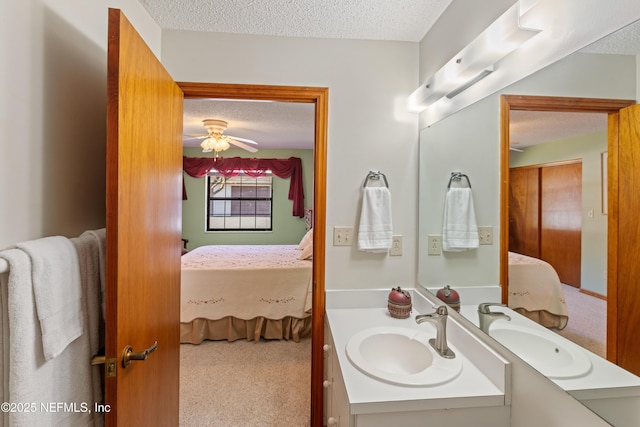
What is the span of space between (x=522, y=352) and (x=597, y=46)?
90 centimetres

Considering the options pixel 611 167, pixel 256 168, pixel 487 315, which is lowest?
pixel 487 315

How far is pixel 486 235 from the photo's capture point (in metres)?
1.15

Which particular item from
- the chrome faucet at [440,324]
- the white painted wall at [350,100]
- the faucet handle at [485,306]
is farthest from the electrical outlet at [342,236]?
the faucet handle at [485,306]

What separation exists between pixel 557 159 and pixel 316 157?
1089 mm

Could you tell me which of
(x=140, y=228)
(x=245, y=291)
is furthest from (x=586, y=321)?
(x=245, y=291)

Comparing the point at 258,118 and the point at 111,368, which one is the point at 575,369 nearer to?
the point at 111,368

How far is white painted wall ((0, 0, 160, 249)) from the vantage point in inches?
29.7

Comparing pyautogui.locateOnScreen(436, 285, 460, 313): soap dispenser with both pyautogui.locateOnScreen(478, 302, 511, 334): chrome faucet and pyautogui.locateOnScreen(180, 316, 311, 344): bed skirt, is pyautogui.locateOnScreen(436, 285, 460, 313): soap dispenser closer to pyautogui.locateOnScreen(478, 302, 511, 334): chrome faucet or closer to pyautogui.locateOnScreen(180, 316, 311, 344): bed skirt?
pyautogui.locateOnScreen(478, 302, 511, 334): chrome faucet

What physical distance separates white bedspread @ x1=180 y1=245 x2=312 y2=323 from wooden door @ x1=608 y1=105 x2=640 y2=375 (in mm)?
2406

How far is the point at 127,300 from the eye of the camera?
0.92 meters

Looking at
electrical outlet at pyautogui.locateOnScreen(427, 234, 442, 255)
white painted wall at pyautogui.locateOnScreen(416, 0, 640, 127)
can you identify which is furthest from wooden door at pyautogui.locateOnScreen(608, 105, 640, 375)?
electrical outlet at pyautogui.locateOnScreen(427, 234, 442, 255)

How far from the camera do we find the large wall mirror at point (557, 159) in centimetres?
68

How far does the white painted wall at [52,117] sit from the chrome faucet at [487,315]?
155cm

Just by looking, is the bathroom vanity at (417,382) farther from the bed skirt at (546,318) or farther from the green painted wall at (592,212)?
the green painted wall at (592,212)
